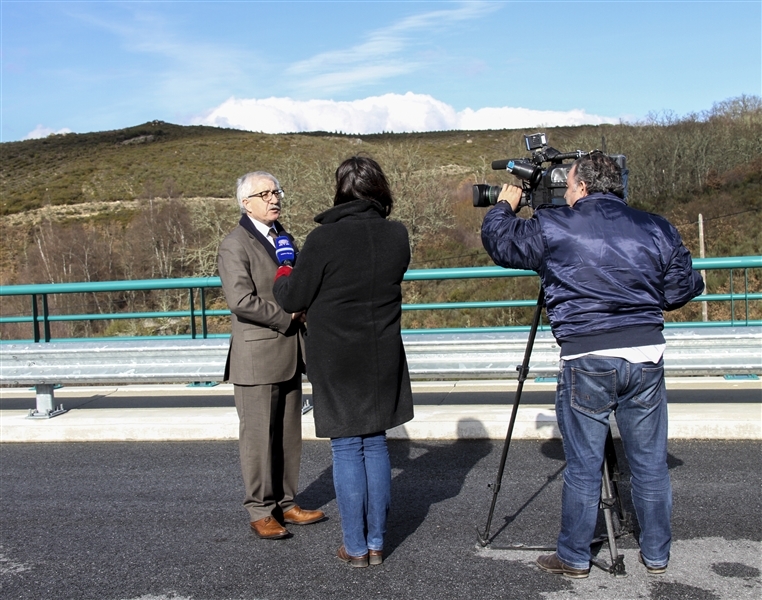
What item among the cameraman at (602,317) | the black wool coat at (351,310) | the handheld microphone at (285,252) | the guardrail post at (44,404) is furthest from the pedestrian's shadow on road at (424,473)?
the guardrail post at (44,404)

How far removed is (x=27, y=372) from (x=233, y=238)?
3133mm

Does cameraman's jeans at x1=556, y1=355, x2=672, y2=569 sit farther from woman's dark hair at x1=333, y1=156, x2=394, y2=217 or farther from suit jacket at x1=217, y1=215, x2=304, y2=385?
suit jacket at x1=217, y1=215, x2=304, y2=385

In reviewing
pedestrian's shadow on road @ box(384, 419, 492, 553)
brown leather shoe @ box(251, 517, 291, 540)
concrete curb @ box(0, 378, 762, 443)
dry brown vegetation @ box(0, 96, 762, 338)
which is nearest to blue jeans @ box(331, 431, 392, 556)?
pedestrian's shadow on road @ box(384, 419, 492, 553)

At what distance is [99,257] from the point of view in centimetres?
3900

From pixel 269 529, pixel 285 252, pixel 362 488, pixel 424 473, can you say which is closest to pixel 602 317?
pixel 362 488

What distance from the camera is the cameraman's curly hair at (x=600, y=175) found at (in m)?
3.49

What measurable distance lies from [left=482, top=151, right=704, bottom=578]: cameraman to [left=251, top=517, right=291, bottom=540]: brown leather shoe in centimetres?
148

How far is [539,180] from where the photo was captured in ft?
12.3

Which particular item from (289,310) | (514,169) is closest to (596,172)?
(514,169)

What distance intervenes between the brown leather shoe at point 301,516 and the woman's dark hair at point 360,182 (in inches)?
68.4

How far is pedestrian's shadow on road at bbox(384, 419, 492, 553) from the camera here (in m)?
4.51

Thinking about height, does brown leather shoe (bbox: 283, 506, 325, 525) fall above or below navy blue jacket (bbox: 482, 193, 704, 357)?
below

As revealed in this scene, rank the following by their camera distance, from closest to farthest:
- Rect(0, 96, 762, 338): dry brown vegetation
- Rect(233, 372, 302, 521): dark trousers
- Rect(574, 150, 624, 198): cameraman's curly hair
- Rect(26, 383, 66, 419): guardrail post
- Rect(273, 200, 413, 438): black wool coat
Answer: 1. Rect(574, 150, 624, 198): cameraman's curly hair
2. Rect(273, 200, 413, 438): black wool coat
3. Rect(233, 372, 302, 521): dark trousers
4. Rect(26, 383, 66, 419): guardrail post
5. Rect(0, 96, 762, 338): dry brown vegetation

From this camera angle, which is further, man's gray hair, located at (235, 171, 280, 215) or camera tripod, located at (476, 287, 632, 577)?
man's gray hair, located at (235, 171, 280, 215)
